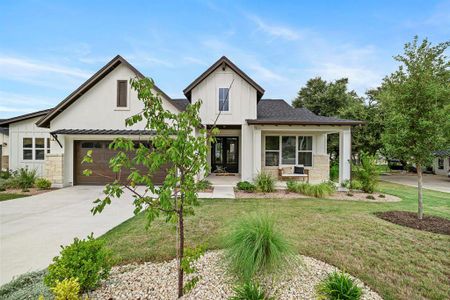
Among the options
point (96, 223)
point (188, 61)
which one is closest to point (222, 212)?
point (96, 223)

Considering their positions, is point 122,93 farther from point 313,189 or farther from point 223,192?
point 313,189

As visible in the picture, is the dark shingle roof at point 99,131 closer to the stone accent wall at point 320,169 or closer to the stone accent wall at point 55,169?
the stone accent wall at point 55,169

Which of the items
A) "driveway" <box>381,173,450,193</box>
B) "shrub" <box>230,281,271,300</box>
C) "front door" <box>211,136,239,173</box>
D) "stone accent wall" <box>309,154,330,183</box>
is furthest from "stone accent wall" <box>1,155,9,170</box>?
"driveway" <box>381,173,450,193</box>

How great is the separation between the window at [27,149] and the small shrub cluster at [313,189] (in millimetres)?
16342

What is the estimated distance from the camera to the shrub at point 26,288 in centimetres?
279

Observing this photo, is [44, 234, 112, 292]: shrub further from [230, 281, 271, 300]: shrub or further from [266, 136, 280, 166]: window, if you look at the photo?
[266, 136, 280, 166]: window

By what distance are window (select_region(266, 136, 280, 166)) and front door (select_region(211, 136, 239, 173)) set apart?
130 inches

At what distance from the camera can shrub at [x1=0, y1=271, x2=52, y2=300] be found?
9.17 ft

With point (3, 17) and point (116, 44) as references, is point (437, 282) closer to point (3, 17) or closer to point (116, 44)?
point (116, 44)

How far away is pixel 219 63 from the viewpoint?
11891 mm

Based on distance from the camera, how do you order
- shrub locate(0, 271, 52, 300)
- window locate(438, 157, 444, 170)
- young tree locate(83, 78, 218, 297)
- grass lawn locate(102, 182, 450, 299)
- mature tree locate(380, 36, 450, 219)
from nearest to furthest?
young tree locate(83, 78, 218, 297)
shrub locate(0, 271, 52, 300)
grass lawn locate(102, 182, 450, 299)
mature tree locate(380, 36, 450, 219)
window locate(438, 157, 444, 170)

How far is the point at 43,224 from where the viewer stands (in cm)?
611

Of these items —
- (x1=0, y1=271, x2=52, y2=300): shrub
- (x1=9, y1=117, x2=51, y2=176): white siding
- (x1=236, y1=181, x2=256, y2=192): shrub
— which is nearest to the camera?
(x1=0, y1=271, x2=52, y2=300): shrub

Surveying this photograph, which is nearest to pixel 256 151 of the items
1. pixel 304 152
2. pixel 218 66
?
pixel 304 152
